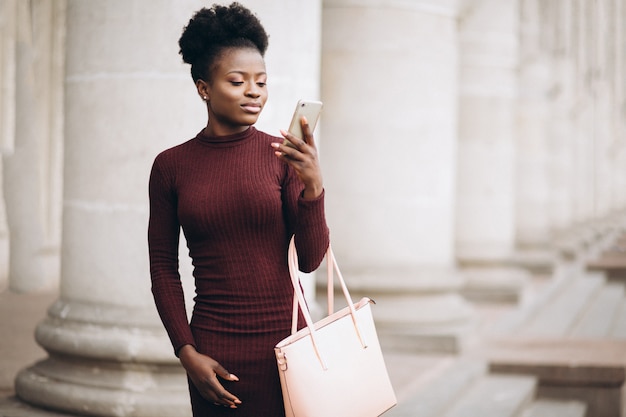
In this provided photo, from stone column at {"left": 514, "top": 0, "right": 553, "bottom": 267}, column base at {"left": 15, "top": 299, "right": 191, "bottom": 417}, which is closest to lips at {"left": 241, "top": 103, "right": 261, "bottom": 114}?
column base at {"left": 15, "top": 299, "right": 191, "bottom": 417}

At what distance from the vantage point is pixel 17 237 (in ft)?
39.8

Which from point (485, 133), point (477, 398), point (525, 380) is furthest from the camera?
point (485, 133)

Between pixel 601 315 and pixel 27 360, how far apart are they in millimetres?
8328

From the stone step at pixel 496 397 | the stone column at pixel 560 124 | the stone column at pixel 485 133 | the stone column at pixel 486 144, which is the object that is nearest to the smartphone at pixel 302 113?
the stone step at pixel 496 397

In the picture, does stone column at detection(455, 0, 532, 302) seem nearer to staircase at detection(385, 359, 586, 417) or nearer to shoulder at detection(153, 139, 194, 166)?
staircase at detection(385, 359, 586, 417)

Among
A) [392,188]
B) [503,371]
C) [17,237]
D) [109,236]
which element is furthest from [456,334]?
[17,237]

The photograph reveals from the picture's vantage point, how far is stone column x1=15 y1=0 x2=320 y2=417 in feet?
18.0

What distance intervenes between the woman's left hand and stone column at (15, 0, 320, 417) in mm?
2651

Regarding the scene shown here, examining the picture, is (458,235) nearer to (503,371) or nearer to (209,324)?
(503,371)

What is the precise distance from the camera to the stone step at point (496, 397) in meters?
7.36

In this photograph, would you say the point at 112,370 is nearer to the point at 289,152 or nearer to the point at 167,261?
the point at 167,261

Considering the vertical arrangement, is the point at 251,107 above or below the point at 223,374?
above

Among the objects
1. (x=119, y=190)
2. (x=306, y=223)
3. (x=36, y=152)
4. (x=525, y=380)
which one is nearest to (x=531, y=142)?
(x=36, y=152)

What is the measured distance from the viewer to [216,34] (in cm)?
311
